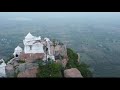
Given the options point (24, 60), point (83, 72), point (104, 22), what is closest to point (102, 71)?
point (83, 72)

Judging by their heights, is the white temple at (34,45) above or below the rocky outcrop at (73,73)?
above

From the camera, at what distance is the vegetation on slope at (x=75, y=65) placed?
3.57 meters

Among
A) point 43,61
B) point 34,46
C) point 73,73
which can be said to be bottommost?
point 73,73

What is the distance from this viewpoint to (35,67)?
366 cm

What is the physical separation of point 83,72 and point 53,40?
0.41 metres

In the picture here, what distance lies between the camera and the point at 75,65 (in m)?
3.72

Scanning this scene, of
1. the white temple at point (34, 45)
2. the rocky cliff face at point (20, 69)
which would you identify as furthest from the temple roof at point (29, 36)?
the rocky cliff face at point (20, 69)

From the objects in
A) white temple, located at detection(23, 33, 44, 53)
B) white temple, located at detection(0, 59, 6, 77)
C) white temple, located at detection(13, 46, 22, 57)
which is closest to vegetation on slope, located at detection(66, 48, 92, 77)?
white temple, located at detection(23, 33, 44, 53)

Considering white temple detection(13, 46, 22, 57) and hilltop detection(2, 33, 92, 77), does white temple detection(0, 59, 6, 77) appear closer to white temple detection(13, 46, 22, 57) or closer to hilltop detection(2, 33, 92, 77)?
hilltop detection(2, 33, 92, 77)

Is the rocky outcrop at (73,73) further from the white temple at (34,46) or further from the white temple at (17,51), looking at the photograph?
the white temple at (17,51)

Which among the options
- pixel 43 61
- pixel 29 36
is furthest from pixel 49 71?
pixel 29 36

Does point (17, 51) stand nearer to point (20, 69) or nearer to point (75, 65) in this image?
point (20, 69)

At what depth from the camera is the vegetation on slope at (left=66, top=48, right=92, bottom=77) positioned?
11.7ft
